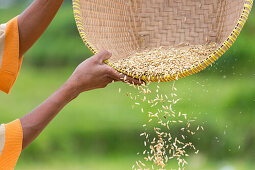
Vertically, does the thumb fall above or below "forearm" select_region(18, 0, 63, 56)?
below

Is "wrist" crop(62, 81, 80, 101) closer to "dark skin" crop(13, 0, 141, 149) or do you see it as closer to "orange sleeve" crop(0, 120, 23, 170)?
"dark skin" crop(13, 0, 141, 149)

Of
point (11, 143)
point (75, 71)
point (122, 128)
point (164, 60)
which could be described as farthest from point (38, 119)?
point (122, 128)

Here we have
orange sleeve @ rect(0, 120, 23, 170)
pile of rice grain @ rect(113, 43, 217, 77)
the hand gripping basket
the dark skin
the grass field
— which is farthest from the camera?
the grass field

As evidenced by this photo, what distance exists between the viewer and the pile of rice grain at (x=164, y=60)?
1361mm

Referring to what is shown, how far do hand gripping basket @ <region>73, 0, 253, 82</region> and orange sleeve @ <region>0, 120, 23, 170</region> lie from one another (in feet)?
1.41

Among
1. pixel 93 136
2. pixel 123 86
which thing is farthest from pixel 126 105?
pixel 93 136

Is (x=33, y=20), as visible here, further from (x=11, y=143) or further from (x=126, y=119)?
(x=126, y=119)

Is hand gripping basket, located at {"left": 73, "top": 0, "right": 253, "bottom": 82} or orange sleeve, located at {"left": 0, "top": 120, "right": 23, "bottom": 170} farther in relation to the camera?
hand gripping basket, located at {"left": 73, "top": 0, "right": 253, "bottom": 82}

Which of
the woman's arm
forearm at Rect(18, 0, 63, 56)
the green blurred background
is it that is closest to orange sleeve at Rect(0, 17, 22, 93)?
forearm at Rect(18, 0, 63, 56)

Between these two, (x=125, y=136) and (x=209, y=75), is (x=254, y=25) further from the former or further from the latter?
(x=125, y=136)

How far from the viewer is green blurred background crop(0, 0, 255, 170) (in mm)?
3529

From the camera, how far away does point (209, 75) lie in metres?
3.81

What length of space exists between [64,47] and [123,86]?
2.28 ft

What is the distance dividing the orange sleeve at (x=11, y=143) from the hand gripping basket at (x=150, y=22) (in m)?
0.43
